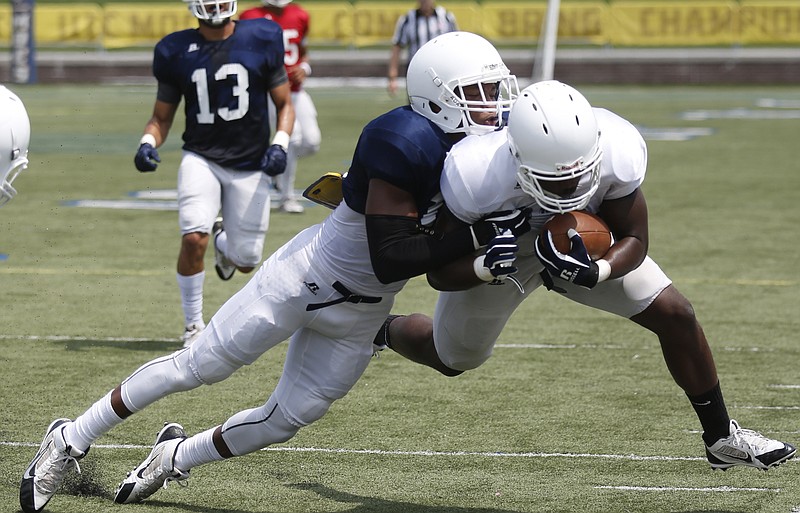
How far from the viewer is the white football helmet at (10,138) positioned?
12.5ft

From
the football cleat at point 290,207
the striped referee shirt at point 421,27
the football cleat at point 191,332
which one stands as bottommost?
the football cleat at point 290,207

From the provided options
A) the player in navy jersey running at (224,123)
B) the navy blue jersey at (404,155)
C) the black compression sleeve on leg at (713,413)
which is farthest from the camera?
the player in navy jersey running at (224,123)

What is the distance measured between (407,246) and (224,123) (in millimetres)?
2946

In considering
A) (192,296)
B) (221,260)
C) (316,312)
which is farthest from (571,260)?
(221,260)

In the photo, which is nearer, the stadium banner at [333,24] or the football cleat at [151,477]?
the football cleat at [151,477]

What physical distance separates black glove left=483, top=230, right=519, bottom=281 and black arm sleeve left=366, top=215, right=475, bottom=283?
117mm

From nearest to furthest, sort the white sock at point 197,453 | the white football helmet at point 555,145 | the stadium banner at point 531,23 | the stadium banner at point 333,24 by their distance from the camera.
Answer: the white football helmet at point 555,145
the white sock at point 197,453
the stadium banner at point 531,23
the stadium banner at point 333,24

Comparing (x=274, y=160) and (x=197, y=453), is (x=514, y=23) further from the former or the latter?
(x=197, y=453)

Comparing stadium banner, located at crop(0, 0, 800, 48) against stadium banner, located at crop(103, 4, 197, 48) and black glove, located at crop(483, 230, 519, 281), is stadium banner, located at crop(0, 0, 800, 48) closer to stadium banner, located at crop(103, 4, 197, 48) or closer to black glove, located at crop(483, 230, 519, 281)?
stadium banner, located at crop(103, 4, 197, 48)

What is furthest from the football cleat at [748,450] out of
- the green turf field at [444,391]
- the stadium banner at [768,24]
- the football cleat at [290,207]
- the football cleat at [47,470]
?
the stadium banner at [768,24]

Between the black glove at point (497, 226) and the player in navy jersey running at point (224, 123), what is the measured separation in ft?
8.87

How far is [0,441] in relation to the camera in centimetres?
452

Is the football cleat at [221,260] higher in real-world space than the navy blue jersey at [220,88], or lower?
lower

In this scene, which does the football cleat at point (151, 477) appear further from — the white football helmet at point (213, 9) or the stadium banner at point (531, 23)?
the stadium banner at point (531, 23)
